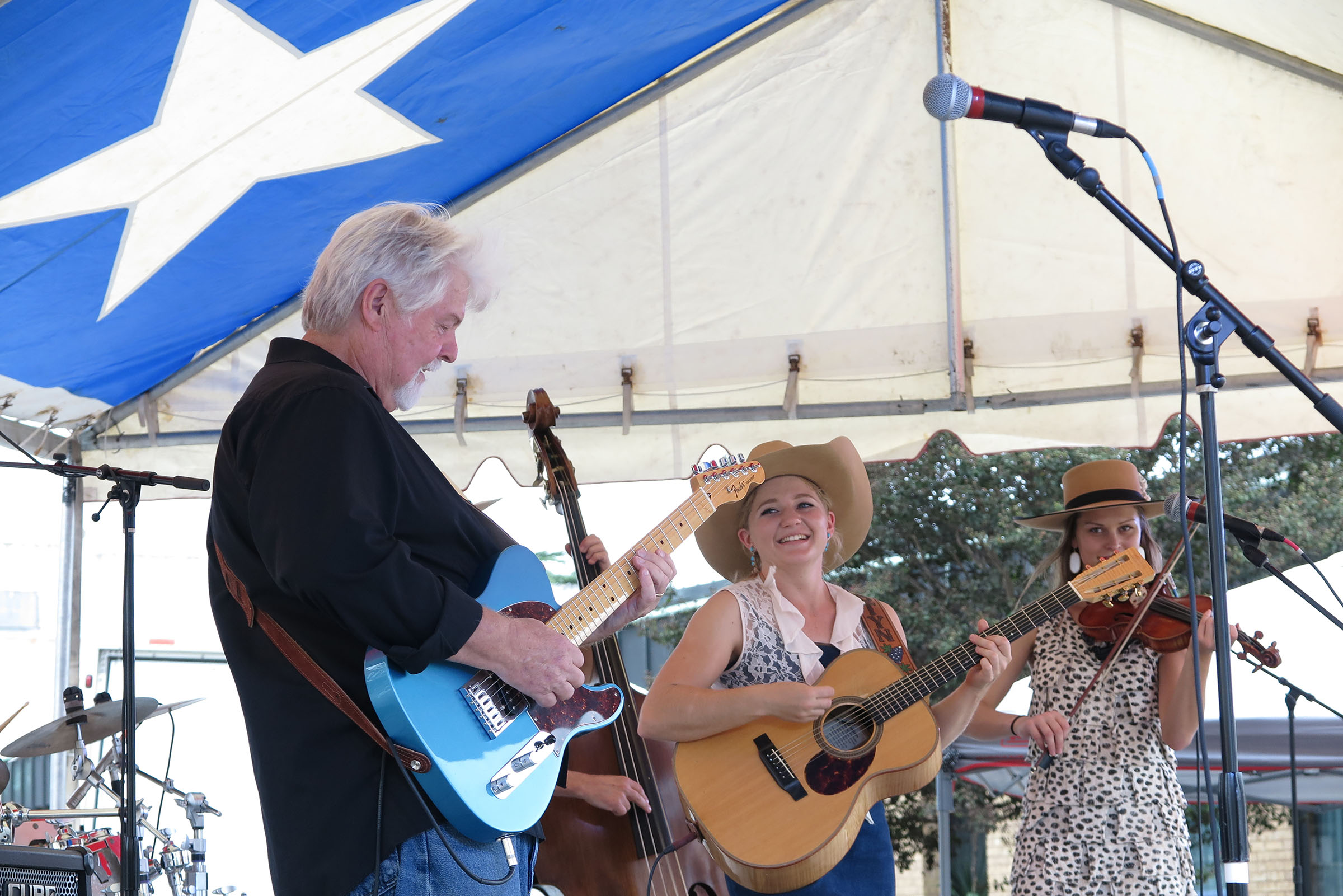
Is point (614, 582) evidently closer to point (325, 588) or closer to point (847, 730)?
point (325, 588)

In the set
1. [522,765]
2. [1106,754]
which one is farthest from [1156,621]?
[522,765]

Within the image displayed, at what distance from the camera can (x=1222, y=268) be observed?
13.0ft

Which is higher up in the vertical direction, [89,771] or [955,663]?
[955,663]

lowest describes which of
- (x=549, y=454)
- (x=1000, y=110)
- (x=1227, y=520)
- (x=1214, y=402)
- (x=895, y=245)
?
(x=1227, y=520)

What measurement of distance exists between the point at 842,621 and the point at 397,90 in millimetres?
2236

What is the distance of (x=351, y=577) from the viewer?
1.49 m

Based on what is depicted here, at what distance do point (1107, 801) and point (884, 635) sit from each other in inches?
27.9

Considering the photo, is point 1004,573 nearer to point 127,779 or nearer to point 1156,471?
point 1156,471

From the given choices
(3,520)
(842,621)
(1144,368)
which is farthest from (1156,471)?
(3,520)

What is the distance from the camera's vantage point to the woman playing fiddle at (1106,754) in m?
2.81

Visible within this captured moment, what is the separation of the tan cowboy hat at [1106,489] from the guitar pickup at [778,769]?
1.11m

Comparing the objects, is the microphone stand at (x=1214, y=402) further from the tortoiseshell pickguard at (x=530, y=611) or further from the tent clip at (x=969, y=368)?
the tent clip at (x=969, y=368)

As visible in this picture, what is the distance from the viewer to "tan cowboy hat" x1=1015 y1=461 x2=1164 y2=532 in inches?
126

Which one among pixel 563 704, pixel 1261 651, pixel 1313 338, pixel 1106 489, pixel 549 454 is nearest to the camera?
pixel 563 704
